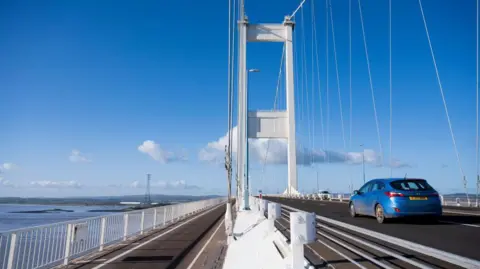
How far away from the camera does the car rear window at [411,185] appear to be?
37.2ft

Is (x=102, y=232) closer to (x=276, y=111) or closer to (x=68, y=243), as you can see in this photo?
(x=68, y=243)

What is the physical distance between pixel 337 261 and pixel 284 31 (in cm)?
4502

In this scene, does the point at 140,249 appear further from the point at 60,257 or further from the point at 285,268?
the point at 285,268

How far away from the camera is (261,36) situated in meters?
47.3

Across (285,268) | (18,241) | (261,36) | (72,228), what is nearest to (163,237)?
(72,228)

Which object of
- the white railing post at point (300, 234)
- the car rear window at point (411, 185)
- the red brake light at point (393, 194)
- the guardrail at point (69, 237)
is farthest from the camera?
the car rear window at point (411, 185)

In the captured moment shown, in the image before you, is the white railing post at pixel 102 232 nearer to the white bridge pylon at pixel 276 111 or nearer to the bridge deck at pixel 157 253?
the bridge deck at pixel 157 253

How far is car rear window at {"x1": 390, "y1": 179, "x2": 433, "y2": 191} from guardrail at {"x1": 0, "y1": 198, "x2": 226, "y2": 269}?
8535 mm

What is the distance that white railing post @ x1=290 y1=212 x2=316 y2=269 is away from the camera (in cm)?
375

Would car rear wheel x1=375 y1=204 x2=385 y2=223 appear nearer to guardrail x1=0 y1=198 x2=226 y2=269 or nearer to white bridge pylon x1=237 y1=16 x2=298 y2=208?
guardrail x1=0 y1=198 x2=226 y2=269

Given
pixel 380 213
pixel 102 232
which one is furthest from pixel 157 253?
pixel 380 213

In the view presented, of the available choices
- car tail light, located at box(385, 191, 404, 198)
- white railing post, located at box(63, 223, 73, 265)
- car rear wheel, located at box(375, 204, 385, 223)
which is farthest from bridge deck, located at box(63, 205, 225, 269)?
car tail light, located at box(385, 191, 404, 198)

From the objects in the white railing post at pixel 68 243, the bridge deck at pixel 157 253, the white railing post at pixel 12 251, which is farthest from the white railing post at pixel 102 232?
the white railing post at pixel 12 251

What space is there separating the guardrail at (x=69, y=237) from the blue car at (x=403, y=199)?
8.08 m
